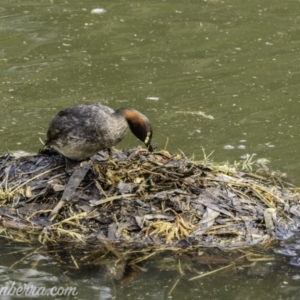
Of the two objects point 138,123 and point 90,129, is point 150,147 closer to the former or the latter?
point 138,123

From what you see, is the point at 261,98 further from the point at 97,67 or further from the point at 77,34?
the point at 77,34

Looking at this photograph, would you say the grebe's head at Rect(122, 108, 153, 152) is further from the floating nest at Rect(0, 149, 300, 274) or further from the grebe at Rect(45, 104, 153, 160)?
the floating nest at Rect(0, 149, 300, 274)

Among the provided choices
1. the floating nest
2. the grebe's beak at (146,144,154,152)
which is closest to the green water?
the floating nest

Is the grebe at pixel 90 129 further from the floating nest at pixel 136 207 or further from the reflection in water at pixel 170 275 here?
the reflection in water at pixel 170 275

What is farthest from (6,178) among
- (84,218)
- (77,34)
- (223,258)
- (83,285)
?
(77,34)

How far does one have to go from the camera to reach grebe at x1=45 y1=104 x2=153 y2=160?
25.9ft

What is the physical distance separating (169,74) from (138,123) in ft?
15.1

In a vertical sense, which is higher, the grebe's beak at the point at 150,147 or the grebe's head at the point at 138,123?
the grebe's head at the point at 138,123

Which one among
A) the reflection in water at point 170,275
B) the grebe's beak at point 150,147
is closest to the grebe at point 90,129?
the grebe's beak at point 150,147

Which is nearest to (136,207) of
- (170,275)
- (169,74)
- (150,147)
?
(150,147)

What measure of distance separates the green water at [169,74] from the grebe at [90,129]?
1.27m

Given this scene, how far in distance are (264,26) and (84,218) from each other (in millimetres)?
8007

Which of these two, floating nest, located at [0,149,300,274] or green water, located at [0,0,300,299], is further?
green water, located at [0,0,300,299]

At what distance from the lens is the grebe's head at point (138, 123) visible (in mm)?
8112
